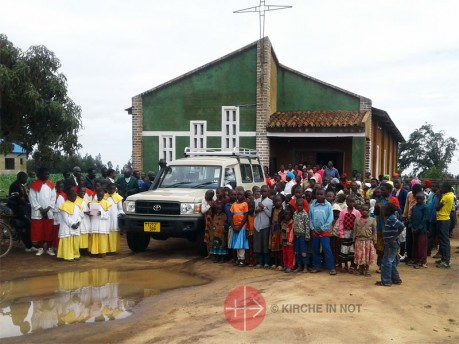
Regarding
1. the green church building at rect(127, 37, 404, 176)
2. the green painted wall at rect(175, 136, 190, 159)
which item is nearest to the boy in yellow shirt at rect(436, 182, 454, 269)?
the green church building at rect(127, 37, 404, 176)

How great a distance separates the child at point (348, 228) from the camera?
8383mm

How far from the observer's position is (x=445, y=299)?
6906mm

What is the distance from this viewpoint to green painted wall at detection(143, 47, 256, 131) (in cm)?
1844

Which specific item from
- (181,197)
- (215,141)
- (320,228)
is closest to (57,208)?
(181,197)

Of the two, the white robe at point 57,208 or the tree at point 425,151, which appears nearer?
the white robe at point 57,208

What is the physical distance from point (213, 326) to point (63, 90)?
753 cm

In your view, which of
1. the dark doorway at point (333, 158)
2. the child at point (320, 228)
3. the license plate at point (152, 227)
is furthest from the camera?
the dark doorway at point (333, 158)

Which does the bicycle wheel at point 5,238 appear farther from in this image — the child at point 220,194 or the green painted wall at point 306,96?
the green painted wall at point 306,96

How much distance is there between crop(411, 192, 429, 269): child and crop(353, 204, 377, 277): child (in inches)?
47.5

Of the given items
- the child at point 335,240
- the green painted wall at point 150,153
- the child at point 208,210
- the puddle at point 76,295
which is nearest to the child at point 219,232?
the child at point 208,210

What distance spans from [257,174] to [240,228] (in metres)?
3.32

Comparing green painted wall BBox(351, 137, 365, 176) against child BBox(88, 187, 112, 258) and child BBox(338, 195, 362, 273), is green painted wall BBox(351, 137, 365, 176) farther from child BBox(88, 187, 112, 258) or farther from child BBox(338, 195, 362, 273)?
child BBox(88, 187, 112, 258)

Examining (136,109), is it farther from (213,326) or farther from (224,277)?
(213,326)

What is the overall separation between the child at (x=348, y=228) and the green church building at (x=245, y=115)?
940 cm
